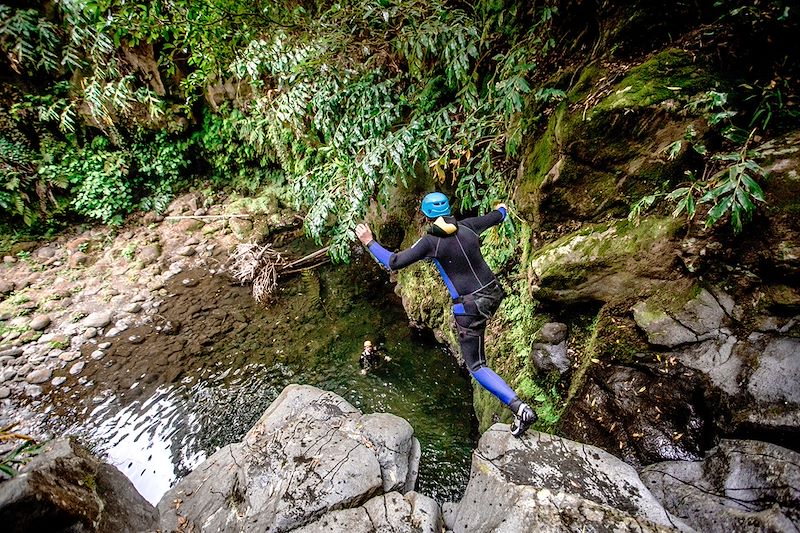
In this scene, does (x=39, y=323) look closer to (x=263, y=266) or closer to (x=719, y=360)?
(x=263, y=266)

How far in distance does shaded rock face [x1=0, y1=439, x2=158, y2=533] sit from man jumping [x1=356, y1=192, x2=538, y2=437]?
117 inches

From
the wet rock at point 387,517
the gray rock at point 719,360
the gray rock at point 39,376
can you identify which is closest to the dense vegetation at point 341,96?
the gray rock at point 719,360

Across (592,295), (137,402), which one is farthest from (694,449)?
(137,402)

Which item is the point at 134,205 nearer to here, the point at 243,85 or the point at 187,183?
the point at 187,183

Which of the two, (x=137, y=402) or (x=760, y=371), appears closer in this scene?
(x=760, y=371)

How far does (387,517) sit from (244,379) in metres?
3.72

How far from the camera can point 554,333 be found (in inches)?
138

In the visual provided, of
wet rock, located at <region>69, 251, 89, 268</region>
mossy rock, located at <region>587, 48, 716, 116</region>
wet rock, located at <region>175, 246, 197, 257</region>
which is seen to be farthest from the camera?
wet rock, located at <region>175, 246, 197, 257</region>

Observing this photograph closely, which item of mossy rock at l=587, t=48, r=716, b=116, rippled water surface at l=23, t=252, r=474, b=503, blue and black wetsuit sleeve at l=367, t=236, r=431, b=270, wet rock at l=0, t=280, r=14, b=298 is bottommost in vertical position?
rippled water surface at l=23, t=252, r=474, b=503

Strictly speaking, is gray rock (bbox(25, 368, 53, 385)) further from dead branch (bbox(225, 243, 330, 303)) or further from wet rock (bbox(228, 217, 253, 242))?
wet rock (bbox(228, 217, 253, 242))

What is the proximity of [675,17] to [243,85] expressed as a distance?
29.6 ft

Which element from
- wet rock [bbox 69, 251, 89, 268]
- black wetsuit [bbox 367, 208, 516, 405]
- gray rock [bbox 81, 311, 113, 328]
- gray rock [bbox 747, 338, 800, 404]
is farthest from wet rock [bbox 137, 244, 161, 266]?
gray rock [bbox 747, 338, 800, 404]

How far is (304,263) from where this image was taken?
800cm

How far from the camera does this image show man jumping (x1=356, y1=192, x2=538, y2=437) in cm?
328
